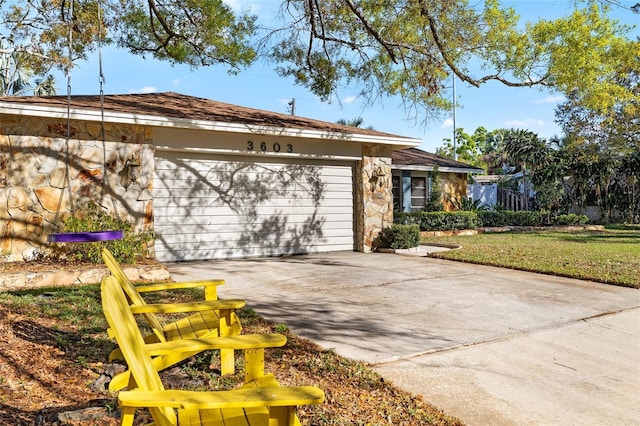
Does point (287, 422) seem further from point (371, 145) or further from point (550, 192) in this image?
point (550, 192)

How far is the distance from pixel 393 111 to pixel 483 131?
48.8 m

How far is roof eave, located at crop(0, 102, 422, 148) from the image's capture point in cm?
835

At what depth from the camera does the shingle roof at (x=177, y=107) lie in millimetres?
9312

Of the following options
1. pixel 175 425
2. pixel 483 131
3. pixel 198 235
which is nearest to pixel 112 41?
pixel 198 235

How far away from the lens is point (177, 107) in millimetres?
11062

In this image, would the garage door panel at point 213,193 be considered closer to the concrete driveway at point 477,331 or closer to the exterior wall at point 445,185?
the concrete driveway at point 477,331

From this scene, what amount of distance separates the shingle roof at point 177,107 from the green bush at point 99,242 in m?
2.03

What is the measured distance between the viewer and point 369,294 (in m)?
7.12

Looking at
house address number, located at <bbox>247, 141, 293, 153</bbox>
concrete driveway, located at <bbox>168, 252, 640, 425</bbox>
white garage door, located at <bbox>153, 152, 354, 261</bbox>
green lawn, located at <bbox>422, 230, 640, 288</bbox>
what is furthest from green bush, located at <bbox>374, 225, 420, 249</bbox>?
house address number, located at <bbox>247, 141, 293, 153</bbox>

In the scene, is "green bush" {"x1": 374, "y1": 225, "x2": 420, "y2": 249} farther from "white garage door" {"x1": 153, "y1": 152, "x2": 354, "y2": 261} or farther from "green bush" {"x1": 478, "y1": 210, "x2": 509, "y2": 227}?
"green bush" {"x1": 478, "y1": 210, "x2": 509, "y2": 227}

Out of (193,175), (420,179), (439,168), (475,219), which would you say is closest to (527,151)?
(439,168)

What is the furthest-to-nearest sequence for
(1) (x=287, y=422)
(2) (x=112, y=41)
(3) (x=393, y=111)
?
(2) (x=112, y=41) < (3) (x=393, y=111) < (1) (x=287, y=422)

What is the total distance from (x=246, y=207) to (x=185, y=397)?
9625 millimetres

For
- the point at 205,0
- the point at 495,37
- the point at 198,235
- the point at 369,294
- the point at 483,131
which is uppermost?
the point at 483,131
